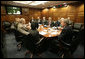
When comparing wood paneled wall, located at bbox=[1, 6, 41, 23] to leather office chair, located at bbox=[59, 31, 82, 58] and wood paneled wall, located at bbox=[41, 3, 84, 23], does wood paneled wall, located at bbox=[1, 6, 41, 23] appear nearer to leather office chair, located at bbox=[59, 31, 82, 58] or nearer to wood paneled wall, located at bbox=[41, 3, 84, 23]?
wood paneled wall, located at bbox=[41, 3, 84, 23]

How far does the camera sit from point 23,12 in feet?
20.3

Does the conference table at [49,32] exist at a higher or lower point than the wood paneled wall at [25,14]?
lower

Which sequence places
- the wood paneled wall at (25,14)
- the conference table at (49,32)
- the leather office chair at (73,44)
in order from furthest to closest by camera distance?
the wood paneled wall at (25,14), the conference table at (49,32), the leather office chair at (73,44)

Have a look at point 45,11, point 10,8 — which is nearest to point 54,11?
point 45,11

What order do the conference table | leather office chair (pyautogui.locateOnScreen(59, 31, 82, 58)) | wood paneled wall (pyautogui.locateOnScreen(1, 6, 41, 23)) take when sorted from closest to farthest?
leather office chair (pyautogui.locateOnScreen(59, 31, 82, 58))
the conference table
wood paneled wall (pyautogui.locateOnScreen(1, 6, 41, 23))

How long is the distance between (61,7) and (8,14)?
5.48 m

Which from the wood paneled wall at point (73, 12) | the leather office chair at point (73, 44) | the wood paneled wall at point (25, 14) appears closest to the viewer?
the leather office chair at point (73, 44)

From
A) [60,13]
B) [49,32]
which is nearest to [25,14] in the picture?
[60,13]

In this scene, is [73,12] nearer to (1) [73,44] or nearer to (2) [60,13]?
(2) [60,13]

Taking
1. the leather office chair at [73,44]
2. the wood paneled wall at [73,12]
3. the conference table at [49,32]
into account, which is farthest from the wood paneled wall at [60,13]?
the leather office chair at [73,44]

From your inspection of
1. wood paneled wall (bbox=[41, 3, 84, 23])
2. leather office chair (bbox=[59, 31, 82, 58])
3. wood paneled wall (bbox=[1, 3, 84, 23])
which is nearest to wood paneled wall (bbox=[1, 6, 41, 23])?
wood paneled wall (bbox=[1, 3, 84, 23])

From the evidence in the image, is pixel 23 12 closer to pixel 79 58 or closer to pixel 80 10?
pixel 80 10

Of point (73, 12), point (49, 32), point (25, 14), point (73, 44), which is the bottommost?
point (73, 44)

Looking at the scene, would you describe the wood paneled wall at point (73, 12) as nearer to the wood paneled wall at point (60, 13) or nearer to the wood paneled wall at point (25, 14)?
the wood paneled wall at point (60, 13)
